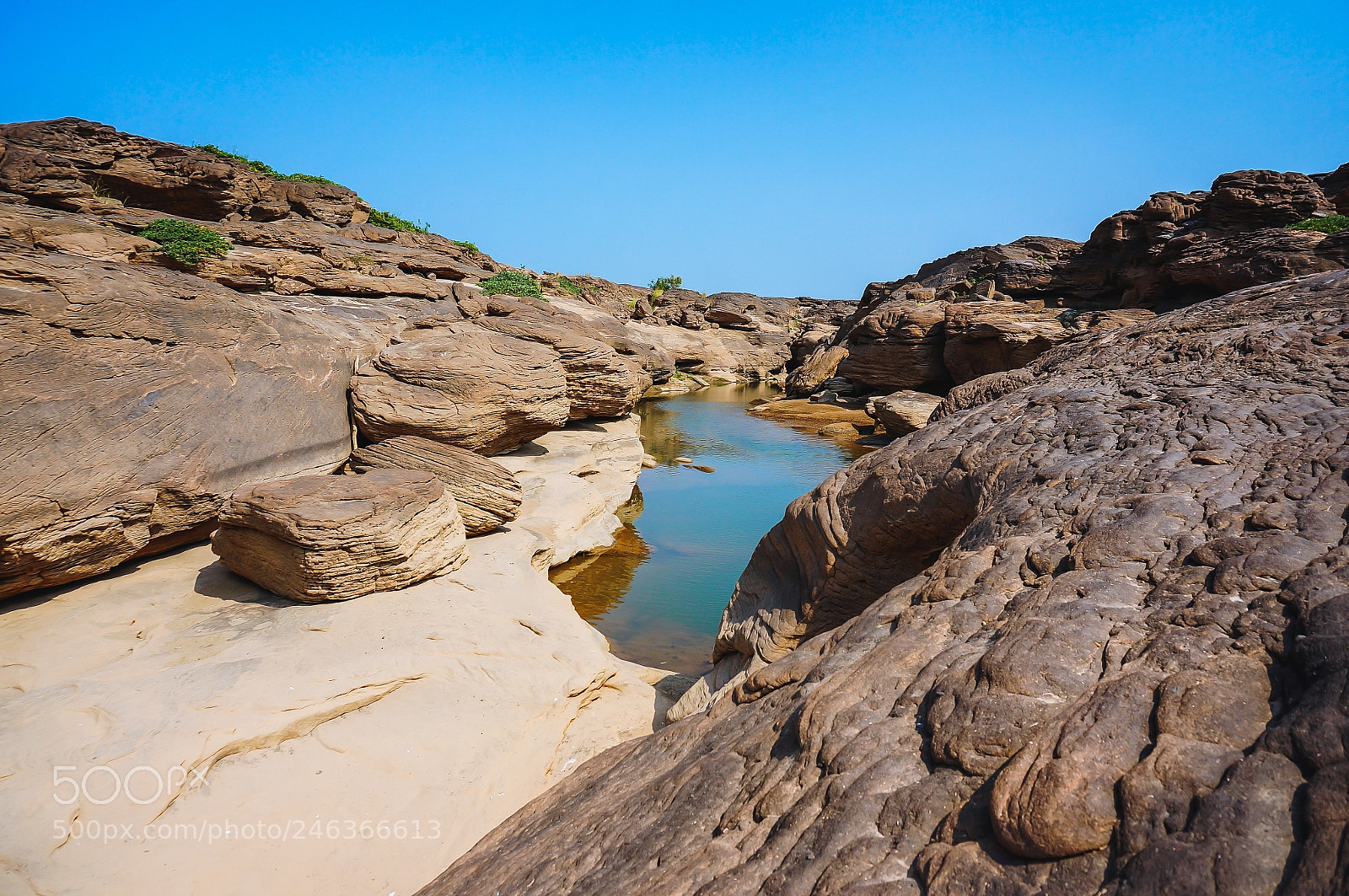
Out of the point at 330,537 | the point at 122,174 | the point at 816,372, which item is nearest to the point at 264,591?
the point at 330,537

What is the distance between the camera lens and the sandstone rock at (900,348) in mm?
20844

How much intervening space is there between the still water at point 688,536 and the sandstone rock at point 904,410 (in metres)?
1.08

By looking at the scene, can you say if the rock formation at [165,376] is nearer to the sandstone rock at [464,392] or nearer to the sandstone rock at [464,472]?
the sandstone rock at [464,392]

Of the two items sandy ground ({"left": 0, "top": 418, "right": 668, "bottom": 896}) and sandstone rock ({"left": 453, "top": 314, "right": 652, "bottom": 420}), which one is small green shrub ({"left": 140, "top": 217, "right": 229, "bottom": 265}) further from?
sandy ground ({"left": 0, "top": 418, "right": 668, "bottom": 896})

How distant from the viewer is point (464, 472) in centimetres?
771

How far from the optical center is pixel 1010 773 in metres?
1.69

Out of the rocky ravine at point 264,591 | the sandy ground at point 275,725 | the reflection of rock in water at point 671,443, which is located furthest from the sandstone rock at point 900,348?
the sandy ground at point 275,725

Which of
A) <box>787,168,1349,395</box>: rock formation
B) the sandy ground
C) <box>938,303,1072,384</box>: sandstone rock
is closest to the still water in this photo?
the sandy ground

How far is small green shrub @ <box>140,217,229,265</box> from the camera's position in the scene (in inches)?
402

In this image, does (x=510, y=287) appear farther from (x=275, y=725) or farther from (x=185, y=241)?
(x=275, y=725)

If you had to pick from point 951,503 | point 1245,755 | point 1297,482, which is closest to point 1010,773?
point 1245,755

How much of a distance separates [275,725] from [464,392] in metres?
5.48

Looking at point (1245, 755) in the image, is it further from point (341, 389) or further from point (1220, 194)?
point (1220, 194)

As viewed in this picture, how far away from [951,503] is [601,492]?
6812 mm
